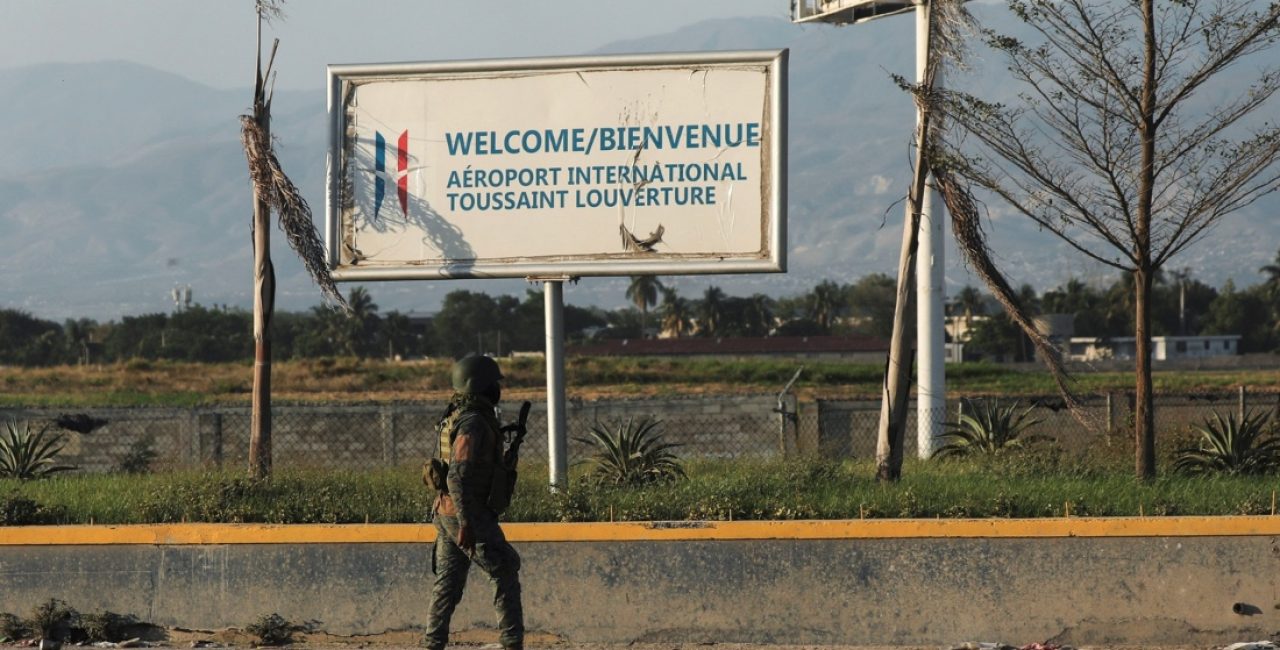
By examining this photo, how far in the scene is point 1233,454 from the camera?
12.5 m

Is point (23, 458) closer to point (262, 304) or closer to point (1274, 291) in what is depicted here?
point (262, 304)

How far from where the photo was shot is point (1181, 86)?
12.0 meters

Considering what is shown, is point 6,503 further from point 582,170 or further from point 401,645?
point 582,170

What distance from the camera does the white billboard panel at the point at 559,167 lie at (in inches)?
489

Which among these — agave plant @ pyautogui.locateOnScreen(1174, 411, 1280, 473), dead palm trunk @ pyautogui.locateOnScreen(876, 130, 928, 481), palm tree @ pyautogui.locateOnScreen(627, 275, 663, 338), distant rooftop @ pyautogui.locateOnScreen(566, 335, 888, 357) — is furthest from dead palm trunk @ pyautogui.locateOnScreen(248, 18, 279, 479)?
palm tree @ pyautogui.locateOnScreen(627, 275, 663, 338)

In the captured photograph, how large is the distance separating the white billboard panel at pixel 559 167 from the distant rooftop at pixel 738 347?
6715cm

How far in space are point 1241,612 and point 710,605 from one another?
3.22 meters

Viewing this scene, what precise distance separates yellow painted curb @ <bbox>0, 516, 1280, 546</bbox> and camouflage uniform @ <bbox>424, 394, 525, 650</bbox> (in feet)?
4.01

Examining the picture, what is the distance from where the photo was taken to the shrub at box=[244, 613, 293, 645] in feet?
33.0

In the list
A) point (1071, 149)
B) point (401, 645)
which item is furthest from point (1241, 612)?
point (401, 645)

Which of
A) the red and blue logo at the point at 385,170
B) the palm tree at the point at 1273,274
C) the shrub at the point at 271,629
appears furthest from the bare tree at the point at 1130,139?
the palm tree at the point at 1273,274

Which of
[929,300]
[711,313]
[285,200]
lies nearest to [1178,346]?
[711,313]

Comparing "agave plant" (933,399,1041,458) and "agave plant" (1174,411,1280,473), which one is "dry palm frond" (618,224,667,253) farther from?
"agave plant" (1174,411,1280,473)

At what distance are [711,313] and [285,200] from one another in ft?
342
